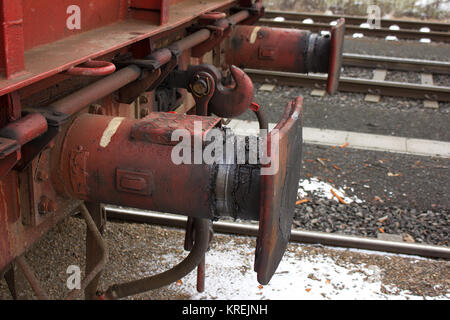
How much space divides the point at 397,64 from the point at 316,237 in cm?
484

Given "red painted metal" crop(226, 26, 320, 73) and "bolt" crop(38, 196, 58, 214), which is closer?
"bolt" crop(38, 196, 58, 214)

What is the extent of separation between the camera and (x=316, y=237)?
388 cm

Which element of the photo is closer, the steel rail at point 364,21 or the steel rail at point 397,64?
the steel rail at point 397,64

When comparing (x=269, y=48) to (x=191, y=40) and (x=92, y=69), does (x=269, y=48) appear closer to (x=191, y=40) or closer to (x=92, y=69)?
(x=191, y=40)

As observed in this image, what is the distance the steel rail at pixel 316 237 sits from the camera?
3.76 metres

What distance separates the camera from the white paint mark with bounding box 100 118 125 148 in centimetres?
218

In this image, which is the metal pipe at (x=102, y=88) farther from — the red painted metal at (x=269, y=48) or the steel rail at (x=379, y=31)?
the steel rail at (x=379, y=31)

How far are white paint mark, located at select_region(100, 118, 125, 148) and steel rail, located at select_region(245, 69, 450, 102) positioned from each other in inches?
214

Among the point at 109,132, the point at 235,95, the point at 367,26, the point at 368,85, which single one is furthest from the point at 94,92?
the point at 367,26

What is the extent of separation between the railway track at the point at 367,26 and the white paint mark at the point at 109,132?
7.31 m

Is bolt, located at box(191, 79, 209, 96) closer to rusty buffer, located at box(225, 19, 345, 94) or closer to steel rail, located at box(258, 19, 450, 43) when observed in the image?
rusty buffer, located at box(225, 19, 345, 94)

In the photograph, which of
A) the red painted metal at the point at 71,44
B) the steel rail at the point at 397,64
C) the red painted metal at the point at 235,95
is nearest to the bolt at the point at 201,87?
the red painted metal at the point at 235,95

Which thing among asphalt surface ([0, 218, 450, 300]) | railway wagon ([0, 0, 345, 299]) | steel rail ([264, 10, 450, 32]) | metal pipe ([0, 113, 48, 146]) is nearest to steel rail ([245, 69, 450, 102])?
steel rail ([264, 10, 450, 32])

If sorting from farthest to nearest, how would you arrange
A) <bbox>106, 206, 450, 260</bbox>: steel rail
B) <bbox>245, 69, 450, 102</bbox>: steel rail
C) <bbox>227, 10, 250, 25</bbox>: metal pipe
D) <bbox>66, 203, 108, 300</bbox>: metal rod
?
<bbox>245, 69, 450, 102</bbox>: steel rail < <bbox>227, 10, 250, 25</bbox>: metal pipe < <bbox>106, 206, 450, 260</bbox>: steel rail < <bbox>66, 203, 108, 300</bbox>: metal rod
